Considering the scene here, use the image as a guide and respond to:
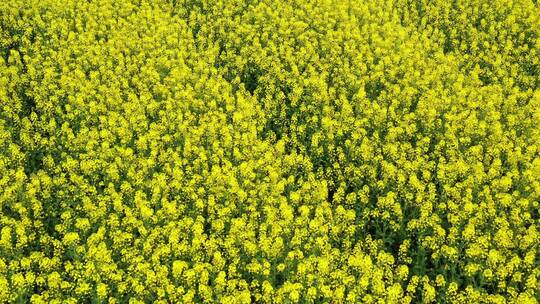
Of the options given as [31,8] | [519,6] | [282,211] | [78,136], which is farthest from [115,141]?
[519,6]

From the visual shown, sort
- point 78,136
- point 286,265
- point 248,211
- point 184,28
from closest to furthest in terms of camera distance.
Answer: point 286,265, point 248,211, point 78,136, point 184,28

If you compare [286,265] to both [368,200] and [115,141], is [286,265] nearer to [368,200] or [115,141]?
[368,200]

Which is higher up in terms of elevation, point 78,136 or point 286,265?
point 78,136

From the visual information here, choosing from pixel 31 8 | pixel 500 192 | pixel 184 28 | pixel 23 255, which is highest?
pixel 31 8

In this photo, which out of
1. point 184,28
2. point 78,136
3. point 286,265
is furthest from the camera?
point 184,28

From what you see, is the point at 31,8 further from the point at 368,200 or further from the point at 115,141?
the point at 368,200

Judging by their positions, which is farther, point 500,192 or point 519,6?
point 519,6

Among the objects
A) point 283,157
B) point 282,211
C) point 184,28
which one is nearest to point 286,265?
point 282,211
